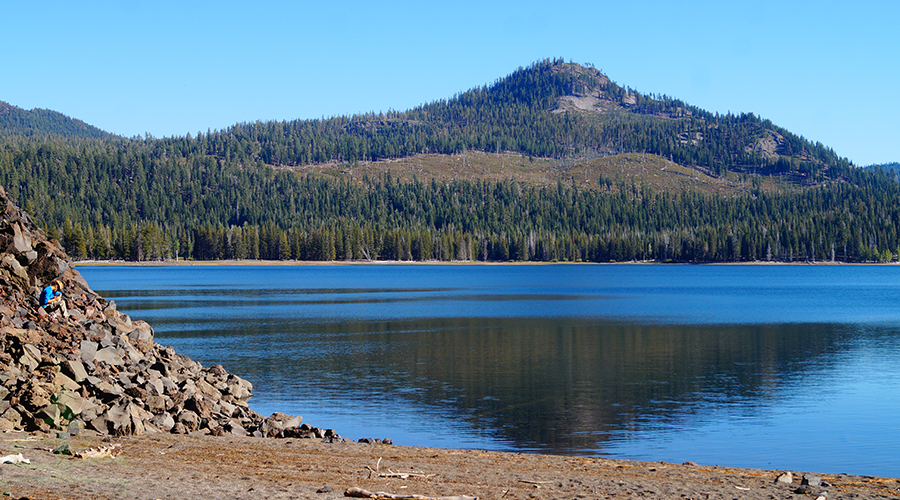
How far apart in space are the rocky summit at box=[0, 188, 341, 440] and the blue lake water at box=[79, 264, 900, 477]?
3.71m

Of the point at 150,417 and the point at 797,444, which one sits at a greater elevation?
the point at 150,417

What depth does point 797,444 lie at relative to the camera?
21984 millimetres

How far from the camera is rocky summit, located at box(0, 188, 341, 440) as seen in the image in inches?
→ 709

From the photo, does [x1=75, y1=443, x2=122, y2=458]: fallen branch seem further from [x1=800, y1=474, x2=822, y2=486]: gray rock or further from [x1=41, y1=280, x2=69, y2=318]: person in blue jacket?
[x1=800, y1=474, x2=822, y2=486]: gray rock

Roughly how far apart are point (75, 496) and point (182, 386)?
11053 mm

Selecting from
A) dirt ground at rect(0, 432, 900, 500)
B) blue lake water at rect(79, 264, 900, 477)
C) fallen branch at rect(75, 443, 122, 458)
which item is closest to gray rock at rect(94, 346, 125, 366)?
dirt ground at rect(0, 432, 900, 500)

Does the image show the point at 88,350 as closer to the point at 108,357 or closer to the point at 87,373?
the point at 108,357

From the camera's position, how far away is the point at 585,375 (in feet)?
114

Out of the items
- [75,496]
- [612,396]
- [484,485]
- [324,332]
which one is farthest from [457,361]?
[75,496]

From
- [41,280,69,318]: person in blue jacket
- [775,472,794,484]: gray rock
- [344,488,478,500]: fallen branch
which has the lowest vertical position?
[775,472,794,484]: gray rock

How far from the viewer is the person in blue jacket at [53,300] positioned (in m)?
23.5

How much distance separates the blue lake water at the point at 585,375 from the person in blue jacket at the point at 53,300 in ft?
24.4

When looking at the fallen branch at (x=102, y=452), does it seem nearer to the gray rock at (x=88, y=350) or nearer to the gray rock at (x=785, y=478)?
the gray rock at (x=88, y=350)

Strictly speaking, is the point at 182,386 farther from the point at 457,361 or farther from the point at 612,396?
the point at 457,361
